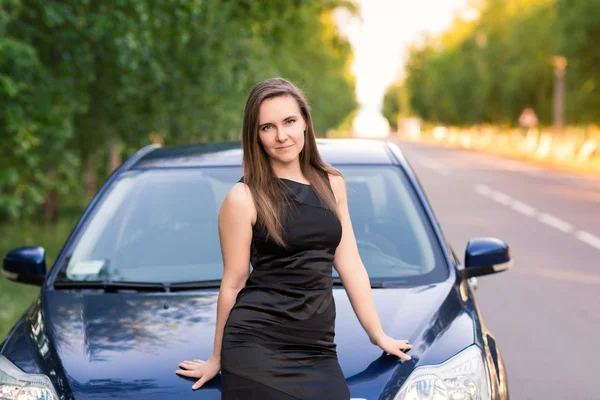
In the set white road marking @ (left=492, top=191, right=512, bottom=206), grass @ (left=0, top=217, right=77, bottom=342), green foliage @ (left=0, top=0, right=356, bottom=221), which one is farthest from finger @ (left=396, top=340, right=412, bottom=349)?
white road marking @ (left=492, top=191, right=512, bottom=206)

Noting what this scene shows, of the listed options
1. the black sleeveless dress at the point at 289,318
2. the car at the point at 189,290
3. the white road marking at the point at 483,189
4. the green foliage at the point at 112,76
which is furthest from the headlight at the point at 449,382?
the white road marking at the point at 483,189

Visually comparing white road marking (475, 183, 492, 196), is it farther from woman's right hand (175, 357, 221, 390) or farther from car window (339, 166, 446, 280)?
woman's right hand (175, 357, 221, 390)

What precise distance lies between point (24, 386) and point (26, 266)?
1.21 meters

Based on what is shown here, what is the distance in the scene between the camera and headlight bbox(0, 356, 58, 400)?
10.3 ft

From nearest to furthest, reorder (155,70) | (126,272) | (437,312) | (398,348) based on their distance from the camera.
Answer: (398,348), (437,312), (126,272), (155,70)

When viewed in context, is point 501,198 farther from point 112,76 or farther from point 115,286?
point 115,286

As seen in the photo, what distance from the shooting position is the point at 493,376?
11.0 feet

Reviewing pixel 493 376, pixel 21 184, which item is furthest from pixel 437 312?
pixel 21 184

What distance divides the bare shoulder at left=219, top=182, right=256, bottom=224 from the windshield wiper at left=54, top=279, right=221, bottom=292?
43.8 inches

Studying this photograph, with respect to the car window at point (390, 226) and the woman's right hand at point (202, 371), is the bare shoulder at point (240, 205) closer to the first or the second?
the woman's right hand at point (202, 371)

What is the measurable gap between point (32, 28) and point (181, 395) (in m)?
6.96

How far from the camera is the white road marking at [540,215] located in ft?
47.1

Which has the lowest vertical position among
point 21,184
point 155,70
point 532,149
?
point 532,149

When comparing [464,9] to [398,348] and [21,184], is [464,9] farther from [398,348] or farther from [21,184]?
[398,348]
